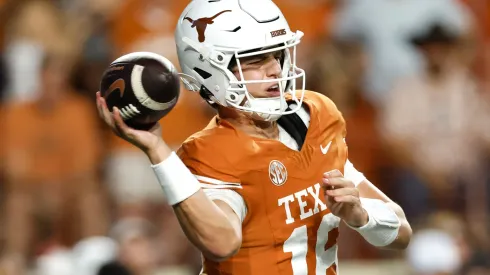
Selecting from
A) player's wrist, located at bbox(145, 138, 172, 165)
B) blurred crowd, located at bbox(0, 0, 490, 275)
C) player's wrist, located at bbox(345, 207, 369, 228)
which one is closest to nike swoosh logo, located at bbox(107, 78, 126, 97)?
player's wrist, located at bbox(145, 138, 172, 165)

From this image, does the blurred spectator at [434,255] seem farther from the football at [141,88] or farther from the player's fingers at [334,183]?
the football at [141,88]

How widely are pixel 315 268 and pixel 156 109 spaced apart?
798 millimetres

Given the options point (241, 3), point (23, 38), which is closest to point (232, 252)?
point (241, 3)

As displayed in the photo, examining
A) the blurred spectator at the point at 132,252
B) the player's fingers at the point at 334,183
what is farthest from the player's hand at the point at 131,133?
the blurred spectator at the point at 132,252

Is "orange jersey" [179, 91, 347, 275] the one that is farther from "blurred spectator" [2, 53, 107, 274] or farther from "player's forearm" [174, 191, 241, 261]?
"blurred spectator" [2, 53, 107, 274]

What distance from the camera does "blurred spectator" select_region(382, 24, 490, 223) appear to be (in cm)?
718

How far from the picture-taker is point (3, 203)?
24.0ft

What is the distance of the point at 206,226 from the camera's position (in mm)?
3246

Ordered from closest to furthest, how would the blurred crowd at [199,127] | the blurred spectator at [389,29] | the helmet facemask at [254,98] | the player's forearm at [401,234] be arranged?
the helmet facemask at [254,98] → the player's forearm at [401,234] → the blurred crowd at [199,127] → the blurred spectator at [389,29]

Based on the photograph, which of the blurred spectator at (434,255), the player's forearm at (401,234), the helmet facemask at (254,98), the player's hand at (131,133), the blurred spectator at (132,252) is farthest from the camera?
the blurred spectator at (434,255)

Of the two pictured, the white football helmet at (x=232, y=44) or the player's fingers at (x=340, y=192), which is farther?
the white football helmet at (x=232, y=44)

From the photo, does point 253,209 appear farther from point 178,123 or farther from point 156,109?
point 178,123

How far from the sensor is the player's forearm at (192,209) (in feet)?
10.7

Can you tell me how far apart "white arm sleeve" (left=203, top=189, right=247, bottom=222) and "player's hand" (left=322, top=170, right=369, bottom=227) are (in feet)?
0.92
